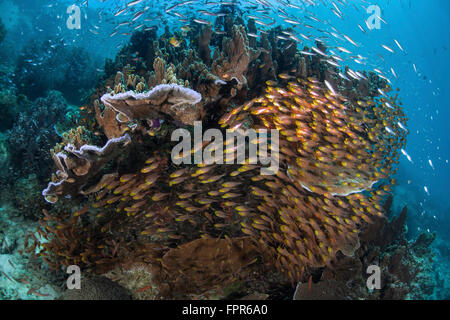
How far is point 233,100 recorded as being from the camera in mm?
5410

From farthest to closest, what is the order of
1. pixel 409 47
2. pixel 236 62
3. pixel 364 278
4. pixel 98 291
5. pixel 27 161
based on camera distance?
pixel 409 47 → pixel 27 161 → pixel 364 278 → pixel 236 62 → pixel 98 291

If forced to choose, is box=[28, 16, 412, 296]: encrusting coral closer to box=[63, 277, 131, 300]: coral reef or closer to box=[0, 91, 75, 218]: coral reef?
box=[63, 277, 131, 300]: coral reef

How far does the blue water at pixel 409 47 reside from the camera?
21.6 meters

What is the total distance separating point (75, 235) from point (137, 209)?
1.27 meters

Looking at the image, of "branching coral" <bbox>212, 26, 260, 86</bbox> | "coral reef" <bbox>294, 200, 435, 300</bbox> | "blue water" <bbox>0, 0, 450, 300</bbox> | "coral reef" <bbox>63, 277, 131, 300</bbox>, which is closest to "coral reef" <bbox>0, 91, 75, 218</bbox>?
"coral reef" <bbox>63, 277, 131, 300</bbox>

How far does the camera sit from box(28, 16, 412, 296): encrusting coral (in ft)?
15.1

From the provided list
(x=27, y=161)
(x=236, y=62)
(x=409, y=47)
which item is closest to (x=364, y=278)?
(x=236, y=62)

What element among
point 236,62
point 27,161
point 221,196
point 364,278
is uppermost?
point 236,62

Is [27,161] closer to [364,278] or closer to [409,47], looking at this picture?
[364,278]

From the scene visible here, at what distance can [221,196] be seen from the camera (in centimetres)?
506

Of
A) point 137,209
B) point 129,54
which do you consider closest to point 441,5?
point 129,54

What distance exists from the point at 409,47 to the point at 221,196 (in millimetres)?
106257

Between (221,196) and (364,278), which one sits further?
(364,278)

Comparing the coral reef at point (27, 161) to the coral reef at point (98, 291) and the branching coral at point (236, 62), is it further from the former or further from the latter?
the branching coral at point (236, 62)
